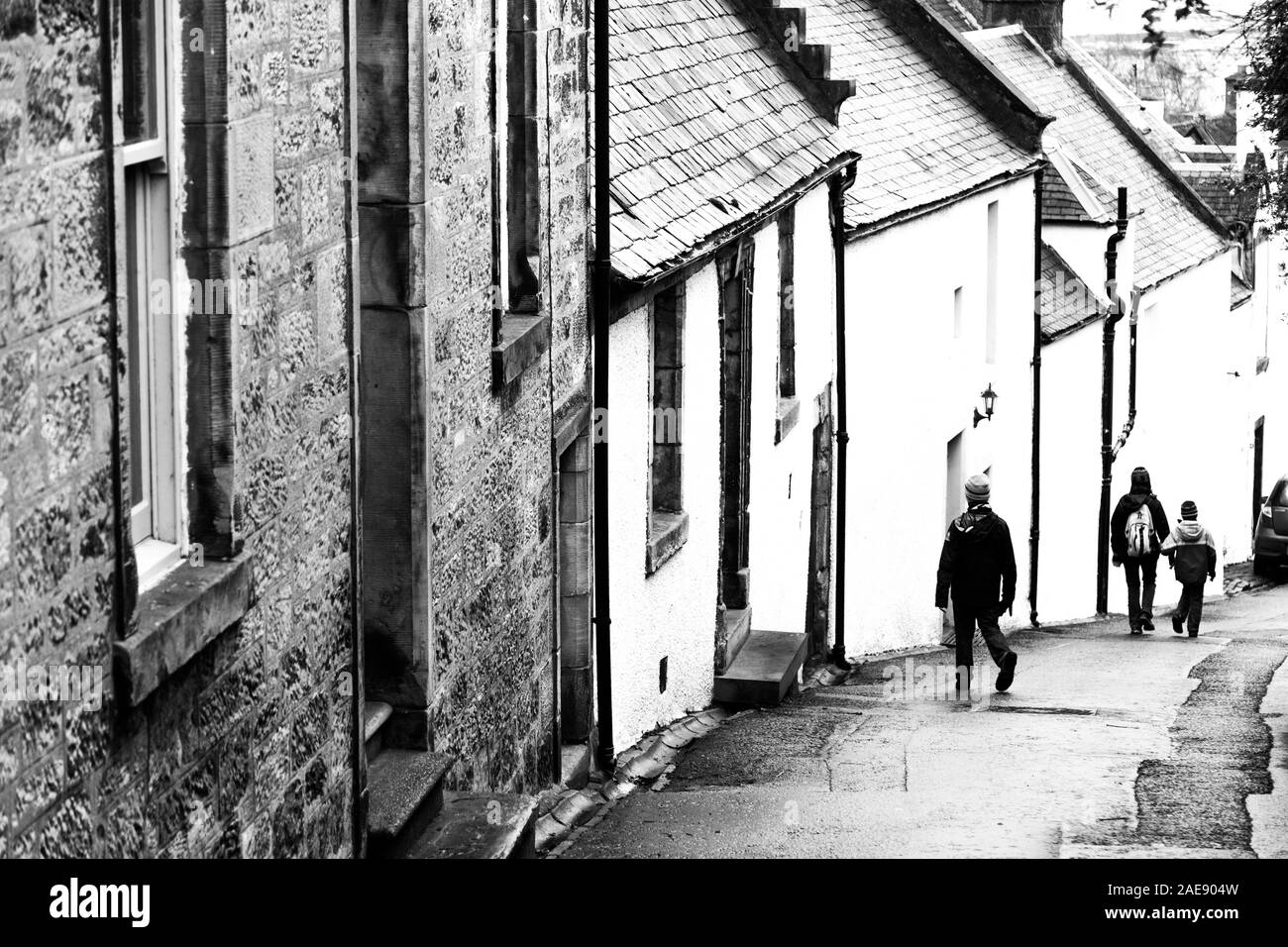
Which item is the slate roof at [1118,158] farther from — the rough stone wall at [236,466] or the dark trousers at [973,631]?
the rough stone wall at [236,466]

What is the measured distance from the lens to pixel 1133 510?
1923 centimetres

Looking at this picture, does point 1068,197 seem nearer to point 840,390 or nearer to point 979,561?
point 840,390

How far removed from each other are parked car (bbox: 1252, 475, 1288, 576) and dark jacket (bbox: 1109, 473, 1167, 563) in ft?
40.5

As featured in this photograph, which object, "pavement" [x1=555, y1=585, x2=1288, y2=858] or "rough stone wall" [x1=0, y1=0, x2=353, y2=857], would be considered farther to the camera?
"pavement" [x1=555, y1=585, x2=1288, y2=858]

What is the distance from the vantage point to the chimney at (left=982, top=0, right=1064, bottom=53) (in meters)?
35.2

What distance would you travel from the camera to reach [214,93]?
15.9ft

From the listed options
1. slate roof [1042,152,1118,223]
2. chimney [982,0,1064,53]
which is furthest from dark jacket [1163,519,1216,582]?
chimney [982,0,1064,53]

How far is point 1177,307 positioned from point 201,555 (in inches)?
1173

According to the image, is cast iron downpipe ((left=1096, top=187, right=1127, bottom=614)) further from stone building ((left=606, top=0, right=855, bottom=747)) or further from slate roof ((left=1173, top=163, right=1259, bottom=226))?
stone building ((left=606, top=0, right=855, bottom=747))

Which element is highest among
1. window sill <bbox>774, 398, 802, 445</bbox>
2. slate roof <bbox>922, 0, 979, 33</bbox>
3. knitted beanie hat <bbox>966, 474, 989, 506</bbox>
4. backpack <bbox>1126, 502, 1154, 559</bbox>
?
slate roof <bbox>922, 0, 979, 33</bbox>

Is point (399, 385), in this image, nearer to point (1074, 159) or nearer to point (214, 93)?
point (214, 93)

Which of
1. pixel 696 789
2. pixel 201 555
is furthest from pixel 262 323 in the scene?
pixel 696 789

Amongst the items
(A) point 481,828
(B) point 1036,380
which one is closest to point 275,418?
(A) point 481,828

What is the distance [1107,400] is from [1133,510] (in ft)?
29.9
